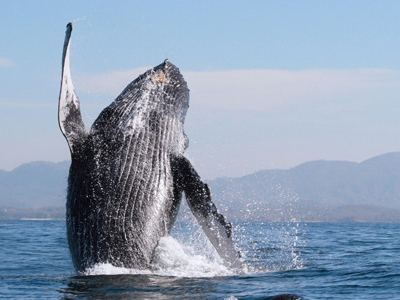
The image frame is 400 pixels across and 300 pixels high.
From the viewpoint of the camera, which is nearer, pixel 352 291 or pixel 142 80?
pixel 352 291

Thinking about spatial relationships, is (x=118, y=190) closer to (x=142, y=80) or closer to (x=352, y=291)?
(x=142, y=80)

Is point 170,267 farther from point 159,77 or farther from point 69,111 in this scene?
point 159,77

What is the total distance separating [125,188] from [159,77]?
2.88m

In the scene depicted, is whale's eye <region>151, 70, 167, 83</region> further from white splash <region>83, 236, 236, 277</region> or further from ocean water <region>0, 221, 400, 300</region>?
white splash <region>83, 236, 236, 277</region>

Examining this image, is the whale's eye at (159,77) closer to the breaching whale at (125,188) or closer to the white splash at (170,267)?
the breaching whale at (125,188)

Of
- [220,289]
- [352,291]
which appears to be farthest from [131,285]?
[352,291]

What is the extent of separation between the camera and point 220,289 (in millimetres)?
8734

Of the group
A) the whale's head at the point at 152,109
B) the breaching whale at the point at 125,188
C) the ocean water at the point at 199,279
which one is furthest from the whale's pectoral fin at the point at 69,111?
the ocean water at the point at 199,279

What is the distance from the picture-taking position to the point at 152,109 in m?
11.3

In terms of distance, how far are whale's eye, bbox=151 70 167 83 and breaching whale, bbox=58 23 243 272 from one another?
0.92m

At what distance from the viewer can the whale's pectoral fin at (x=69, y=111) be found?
395 inches

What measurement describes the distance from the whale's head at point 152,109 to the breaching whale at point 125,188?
0.02 metres

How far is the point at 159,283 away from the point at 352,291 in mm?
2940

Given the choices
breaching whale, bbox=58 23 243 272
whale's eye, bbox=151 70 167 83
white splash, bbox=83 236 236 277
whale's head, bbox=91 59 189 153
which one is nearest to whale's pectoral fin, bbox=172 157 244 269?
breaching whale, bbox=58 23 243 272
